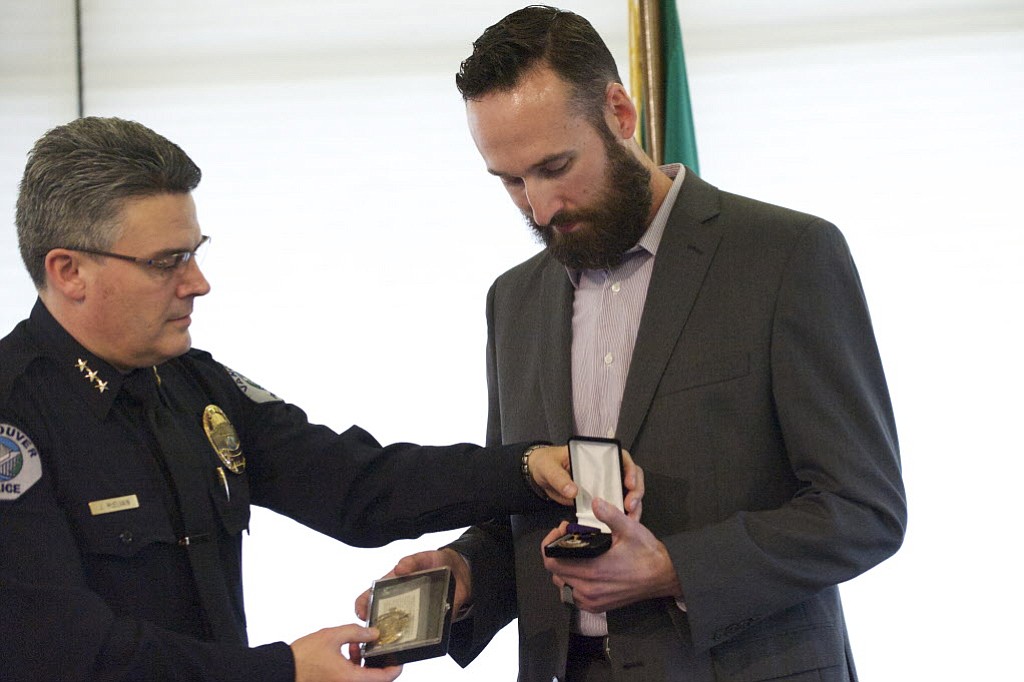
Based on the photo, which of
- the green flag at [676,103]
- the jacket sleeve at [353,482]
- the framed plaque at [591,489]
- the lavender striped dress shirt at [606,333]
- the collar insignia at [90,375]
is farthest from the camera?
the green flag at [676,103]

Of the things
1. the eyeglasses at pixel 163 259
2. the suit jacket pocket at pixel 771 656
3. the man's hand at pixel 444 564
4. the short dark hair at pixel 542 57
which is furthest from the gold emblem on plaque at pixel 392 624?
the short dark hair at pixel 542 57

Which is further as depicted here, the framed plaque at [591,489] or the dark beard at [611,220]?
the dark beard at [611,220]

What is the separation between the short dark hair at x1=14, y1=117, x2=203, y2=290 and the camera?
5.45 ft

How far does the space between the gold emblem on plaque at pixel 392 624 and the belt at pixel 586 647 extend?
0.92ft

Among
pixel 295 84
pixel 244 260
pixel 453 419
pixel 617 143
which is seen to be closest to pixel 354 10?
pixel 295 84

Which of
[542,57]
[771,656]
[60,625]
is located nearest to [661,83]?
[542,57]

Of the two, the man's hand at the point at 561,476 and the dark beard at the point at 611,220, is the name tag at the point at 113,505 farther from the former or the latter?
the dark beard at the point at 611,220

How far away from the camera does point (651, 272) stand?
1.88 metres

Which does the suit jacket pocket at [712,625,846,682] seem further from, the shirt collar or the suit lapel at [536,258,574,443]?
the shirt collar

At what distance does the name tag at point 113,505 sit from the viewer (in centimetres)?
162

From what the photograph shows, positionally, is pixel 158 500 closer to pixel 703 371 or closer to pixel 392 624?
pixel 392 624

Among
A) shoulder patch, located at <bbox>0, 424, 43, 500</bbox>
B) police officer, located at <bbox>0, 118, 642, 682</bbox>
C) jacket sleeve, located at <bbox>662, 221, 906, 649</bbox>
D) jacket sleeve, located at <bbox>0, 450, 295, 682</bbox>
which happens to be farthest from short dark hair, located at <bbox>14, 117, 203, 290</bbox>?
jacket sleeve, located at <bbox>662, 221, 906, 649</bbox>

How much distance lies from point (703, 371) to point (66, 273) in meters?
0.97

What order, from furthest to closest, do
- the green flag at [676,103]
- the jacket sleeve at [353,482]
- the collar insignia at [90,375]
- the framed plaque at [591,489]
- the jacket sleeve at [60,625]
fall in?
the green flag at [676,103] < the jacket sleeve at [353,482] < the collar insignia at [90,375] < the framed plaque at [591,489] < the jacket sleeve at [60,625]
